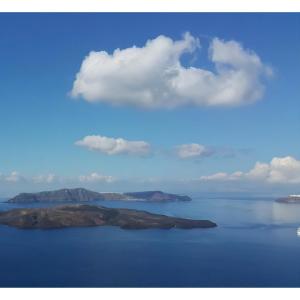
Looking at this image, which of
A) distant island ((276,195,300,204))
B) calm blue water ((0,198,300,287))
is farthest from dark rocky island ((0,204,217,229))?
distant island ((276,195,300,204))

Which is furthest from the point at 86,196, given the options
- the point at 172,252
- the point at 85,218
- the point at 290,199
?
the point at 290,199

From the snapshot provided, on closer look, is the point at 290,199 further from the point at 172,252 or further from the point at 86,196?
the point at 86,196

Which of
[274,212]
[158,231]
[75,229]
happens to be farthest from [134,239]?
[274,212]

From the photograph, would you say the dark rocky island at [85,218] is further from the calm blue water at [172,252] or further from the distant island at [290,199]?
the distant island at [290,199]

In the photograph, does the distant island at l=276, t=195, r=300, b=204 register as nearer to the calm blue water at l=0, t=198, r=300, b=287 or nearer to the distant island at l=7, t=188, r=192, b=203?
the calm blue water at l=0, t=198, r=300, b=287

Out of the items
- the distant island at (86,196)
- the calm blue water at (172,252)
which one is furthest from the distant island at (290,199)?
the distant island at (86,196)

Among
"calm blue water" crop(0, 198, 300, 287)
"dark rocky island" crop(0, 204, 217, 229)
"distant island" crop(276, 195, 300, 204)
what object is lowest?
"calm blue water" crop(0, 198, 300, 287)
